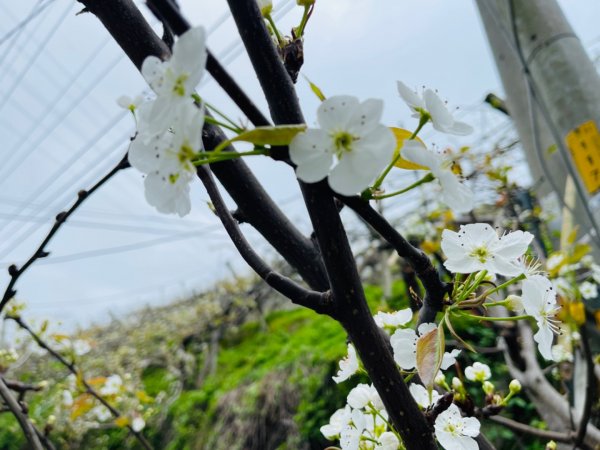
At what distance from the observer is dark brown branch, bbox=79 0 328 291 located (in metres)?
0.35

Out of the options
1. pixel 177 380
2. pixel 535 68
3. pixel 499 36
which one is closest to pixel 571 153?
pixel 535 68

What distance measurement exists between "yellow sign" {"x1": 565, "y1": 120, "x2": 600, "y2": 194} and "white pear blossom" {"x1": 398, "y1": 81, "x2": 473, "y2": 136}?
4.13 ft

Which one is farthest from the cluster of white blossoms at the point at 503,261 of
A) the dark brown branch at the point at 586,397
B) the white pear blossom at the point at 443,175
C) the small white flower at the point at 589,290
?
the small white flower at the point at 589,290

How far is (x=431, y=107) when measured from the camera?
0.31 meters

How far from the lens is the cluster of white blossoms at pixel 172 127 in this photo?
23 centimetres

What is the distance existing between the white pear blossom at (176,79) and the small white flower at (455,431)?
0.37 m

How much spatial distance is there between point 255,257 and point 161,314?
5.91 m

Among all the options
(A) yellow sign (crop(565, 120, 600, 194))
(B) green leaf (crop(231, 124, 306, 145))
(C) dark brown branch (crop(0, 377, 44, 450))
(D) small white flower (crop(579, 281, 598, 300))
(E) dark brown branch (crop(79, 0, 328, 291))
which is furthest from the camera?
(D) small white flower (crop(579, 281, 598, 300))

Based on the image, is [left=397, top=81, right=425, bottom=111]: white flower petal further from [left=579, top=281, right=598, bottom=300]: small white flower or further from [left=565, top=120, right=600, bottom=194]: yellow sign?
[left=579, top=281, right=598, bottom=300]: small white flower

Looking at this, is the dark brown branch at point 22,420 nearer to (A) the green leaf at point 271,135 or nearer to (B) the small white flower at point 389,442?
(B) the small white flower at point 389,442

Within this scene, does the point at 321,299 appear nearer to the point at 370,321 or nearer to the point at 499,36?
the point at 370,321

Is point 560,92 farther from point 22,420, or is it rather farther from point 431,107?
point 22,420

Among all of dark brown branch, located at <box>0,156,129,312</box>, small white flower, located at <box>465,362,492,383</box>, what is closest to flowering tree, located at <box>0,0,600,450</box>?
dark brown branch, located at <box>0,156,129,312</box>

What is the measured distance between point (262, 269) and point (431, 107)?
0.16m
